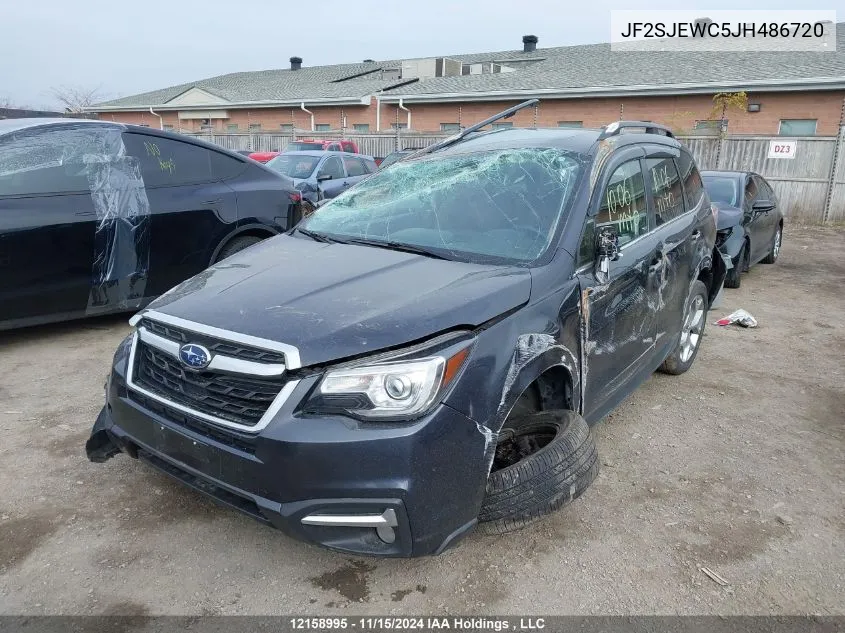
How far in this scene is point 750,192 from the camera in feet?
29.2

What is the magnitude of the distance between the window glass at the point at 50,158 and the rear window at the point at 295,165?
27.6 feet

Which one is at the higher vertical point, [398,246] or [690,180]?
[690,180]

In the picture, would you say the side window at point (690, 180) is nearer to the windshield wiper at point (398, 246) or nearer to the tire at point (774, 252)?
the windshield wiper at point (398, 246)

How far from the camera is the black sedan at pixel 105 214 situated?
15.6 ft

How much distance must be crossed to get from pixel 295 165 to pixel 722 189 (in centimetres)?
871

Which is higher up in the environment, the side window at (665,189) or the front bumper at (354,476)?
the side window at (665,189)

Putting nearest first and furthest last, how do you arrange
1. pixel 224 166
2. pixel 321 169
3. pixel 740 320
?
pixel 224 166 → pixel 740 320 → pixel 321 169

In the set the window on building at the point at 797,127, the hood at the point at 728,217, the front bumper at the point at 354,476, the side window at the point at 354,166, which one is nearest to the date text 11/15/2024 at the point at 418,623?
the front bumper at the point at 354,476

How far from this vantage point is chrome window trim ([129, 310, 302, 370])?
224cm

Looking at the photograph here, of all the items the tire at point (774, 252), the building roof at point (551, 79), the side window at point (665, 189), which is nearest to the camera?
the side window at point (665, 189)

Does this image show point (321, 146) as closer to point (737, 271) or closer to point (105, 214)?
point (737, 271)

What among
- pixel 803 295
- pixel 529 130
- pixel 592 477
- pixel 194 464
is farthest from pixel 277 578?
pixel 803 295

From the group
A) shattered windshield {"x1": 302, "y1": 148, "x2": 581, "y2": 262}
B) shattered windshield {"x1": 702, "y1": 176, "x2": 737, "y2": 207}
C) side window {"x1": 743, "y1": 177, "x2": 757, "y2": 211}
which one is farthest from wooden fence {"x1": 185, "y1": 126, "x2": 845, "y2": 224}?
shattered windshield {"x1": 302, "y1": 148, "x2": 581, "y2": 262}

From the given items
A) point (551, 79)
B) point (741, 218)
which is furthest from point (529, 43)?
point (741, 218)
